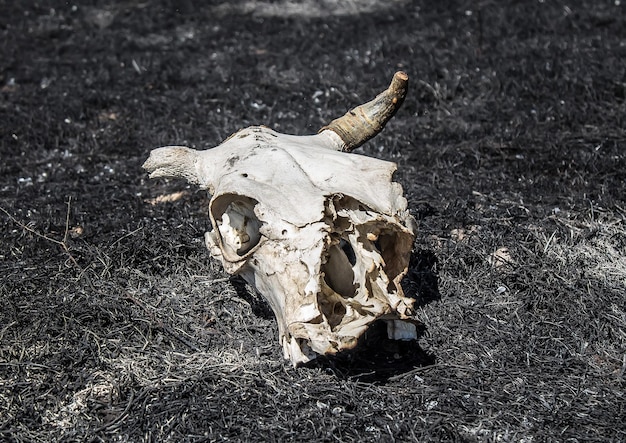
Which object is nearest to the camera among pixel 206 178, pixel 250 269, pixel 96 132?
pixel 250 269

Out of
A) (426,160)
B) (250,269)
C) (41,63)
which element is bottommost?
(41,63)

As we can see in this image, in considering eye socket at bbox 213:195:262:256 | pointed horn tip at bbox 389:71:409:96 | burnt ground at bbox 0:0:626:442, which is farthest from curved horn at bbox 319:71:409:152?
burnt ground at bbox 0:0:626:442

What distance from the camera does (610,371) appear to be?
3924 millimetres

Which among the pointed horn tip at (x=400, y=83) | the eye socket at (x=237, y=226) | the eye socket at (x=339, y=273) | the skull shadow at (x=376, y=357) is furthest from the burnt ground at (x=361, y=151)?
the pointed horn tip at (x=400, y=83)

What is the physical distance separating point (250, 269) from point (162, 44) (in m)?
5.09

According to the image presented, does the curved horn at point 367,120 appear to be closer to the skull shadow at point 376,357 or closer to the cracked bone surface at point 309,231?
the cracked bone surface at point 309,231

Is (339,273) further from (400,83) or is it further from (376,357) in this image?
(400,83)

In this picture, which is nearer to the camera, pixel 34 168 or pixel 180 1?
pixel 34 168

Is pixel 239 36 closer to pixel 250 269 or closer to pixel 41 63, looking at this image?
pixel 41 63

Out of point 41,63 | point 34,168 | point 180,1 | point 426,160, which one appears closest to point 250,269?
point 426,160

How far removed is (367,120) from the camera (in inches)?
170

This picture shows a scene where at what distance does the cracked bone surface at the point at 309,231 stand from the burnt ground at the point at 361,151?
0.39 metres

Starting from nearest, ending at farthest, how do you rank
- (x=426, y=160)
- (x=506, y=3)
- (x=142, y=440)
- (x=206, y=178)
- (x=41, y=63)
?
(x=142, y=440), (x=206, y=178), (x=426, y=160), (x=41, y=63), (x=506, y=3)

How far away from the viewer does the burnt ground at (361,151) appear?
3.69 meters
